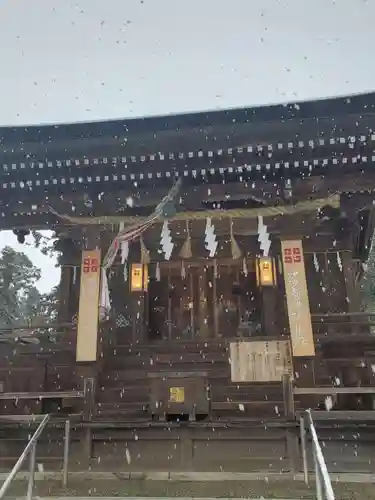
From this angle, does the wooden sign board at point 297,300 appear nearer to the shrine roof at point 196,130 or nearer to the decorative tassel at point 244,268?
the shrine roof at point 196,130

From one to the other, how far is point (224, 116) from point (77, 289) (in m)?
5.52

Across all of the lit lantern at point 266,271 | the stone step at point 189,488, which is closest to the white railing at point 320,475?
the stone step at point 189,488

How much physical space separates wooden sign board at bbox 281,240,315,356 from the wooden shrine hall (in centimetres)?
2

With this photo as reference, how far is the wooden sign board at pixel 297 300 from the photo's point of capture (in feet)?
26.4

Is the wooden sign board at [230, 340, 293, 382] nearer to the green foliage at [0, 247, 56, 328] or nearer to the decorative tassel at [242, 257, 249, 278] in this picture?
the decorative tassel at [242, 257, 249, 278]

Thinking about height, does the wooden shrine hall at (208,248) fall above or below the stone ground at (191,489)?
above

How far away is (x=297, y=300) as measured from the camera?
841 centimetres

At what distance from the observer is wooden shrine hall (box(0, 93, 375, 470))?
7.74 metres

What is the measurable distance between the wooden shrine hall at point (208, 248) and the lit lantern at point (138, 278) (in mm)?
122

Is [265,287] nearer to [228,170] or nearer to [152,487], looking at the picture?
[228,170]

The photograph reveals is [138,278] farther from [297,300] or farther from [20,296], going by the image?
[20,296]

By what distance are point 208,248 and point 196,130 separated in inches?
92.8

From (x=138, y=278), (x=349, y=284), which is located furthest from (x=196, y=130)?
(x=349, y=284)

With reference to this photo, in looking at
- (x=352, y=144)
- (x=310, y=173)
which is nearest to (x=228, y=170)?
(x=310, y=173)
